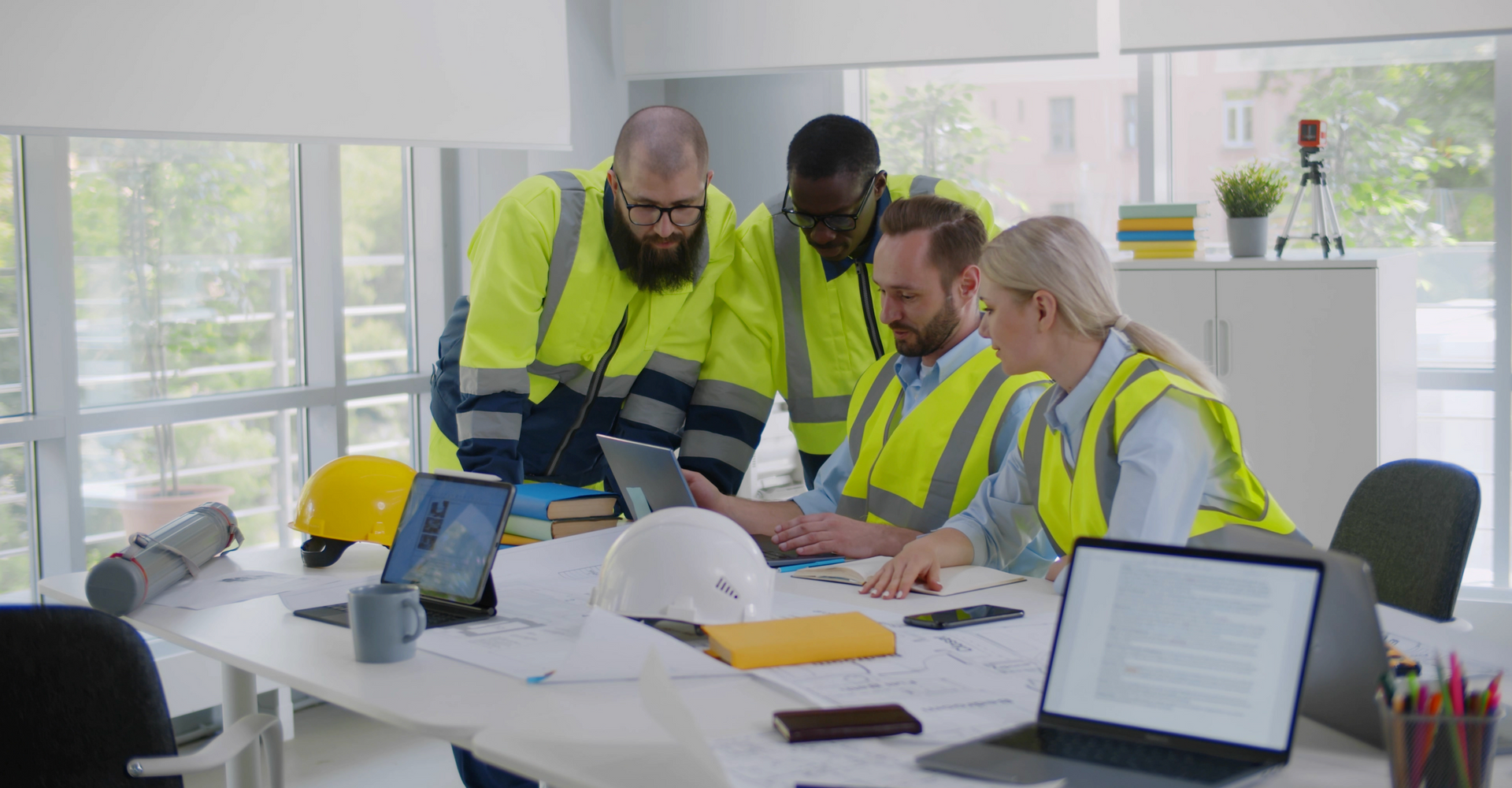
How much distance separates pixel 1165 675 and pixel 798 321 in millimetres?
1762

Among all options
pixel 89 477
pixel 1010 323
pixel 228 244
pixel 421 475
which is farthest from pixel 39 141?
pixel 1010 323

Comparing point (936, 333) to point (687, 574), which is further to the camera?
point (936, 333)

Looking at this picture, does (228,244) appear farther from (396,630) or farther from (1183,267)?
(1183,267)

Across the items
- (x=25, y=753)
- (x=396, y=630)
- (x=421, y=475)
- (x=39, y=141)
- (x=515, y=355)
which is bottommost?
(x=25, y=753)

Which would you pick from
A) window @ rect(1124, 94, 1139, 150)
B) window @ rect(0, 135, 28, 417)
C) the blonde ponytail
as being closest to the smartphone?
the blonde ponytail

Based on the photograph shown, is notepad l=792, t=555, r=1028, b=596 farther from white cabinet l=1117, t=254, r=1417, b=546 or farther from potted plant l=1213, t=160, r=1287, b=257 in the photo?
potted plant l=1213, t=160, r=1287, b=257

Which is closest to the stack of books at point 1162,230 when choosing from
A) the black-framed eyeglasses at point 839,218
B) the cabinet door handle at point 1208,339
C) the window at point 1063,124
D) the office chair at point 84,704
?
the cabinet door handle at point 1208,339

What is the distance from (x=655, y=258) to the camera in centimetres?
263

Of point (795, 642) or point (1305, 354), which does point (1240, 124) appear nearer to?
point (1305, 354)

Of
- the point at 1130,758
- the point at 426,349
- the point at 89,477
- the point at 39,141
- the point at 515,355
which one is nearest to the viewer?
the point at 1130,758

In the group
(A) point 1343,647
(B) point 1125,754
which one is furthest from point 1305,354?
(B) point 1125,754

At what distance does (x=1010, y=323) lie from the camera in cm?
190

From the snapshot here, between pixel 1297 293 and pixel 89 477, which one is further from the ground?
pixel 1297 293

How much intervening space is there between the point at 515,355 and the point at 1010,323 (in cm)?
117
